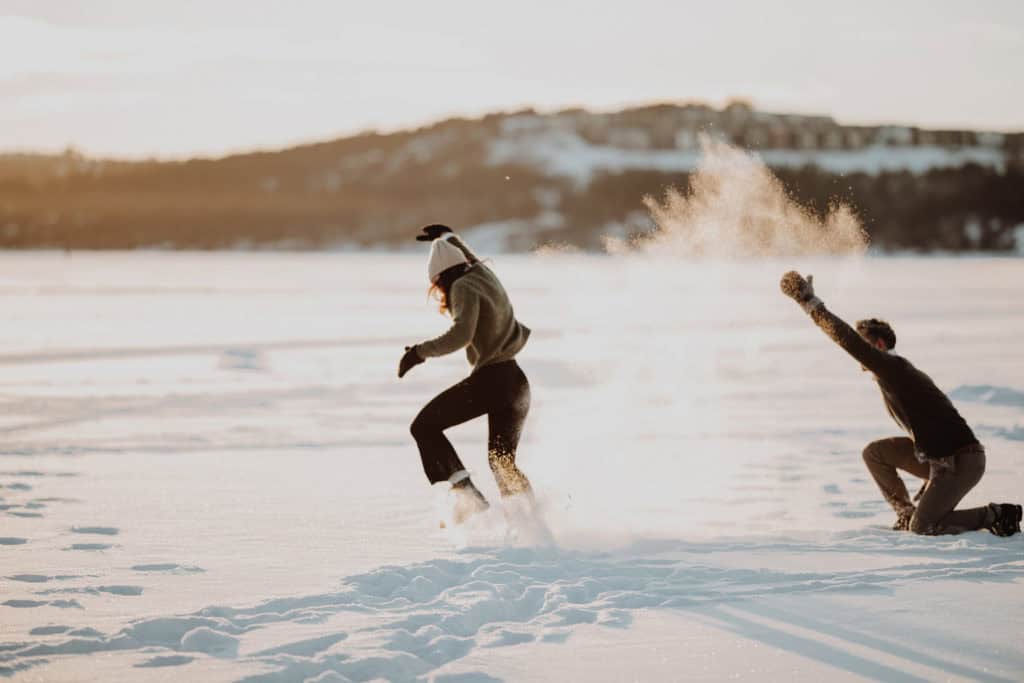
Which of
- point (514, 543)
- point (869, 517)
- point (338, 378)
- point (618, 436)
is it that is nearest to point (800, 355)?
point (338, 378)

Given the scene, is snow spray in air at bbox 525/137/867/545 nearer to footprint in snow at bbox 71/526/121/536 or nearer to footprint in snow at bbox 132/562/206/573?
footprint in snow at bbox 132/562/206/573

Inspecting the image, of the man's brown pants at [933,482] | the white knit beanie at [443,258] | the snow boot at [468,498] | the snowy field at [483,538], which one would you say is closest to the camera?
the snowy field at [483,538]

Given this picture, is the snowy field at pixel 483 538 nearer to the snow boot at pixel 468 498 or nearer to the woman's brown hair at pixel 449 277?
the snow boot at pixel 468 498

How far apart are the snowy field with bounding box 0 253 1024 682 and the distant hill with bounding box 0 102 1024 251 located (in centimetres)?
11337

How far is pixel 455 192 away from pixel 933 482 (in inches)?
6980

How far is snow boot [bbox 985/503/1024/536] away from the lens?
18.1 ft

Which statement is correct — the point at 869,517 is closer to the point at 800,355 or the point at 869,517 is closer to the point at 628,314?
the point at 800,355

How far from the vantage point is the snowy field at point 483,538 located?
12.8ft

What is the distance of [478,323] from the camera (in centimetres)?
535

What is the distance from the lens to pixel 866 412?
10.8 meters

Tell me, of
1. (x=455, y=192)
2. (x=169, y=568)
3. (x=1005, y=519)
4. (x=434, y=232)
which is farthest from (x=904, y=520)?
(x=455, y=192)

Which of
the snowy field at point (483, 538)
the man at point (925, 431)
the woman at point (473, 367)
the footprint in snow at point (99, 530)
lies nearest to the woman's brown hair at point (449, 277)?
the woman at point (473, 367)

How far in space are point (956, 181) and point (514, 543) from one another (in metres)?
161

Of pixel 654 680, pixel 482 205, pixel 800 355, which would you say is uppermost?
pixel 482 205
